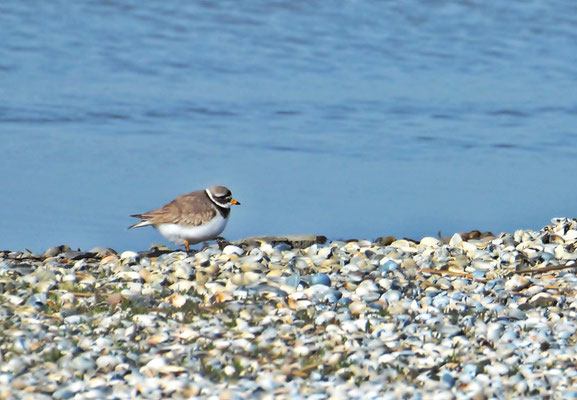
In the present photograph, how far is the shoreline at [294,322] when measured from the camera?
244 inches

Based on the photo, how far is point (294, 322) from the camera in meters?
6.98

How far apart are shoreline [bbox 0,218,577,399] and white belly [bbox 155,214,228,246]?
34cm

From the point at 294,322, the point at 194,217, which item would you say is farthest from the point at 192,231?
the point at 294,322

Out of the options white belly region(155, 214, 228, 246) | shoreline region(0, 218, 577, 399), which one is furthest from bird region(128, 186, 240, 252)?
shoreline region(0, 218, 577, 399)

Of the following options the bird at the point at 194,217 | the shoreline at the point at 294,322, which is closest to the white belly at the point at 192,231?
the bird at the point at 194,217

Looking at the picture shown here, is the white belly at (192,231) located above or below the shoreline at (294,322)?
below

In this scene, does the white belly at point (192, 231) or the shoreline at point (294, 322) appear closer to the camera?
the shoreline at point (294, 322)

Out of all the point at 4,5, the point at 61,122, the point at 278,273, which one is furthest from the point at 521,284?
the point at 4,5

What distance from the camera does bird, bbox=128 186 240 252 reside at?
925 centimetres

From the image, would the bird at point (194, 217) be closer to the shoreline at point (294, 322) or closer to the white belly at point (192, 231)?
the white belly at point (192, 231)

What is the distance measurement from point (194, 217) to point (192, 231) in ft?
0.35

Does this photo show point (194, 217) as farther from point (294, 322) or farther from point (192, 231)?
point (294, 322)

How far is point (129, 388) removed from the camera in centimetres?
609

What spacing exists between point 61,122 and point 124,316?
21.9 ft
